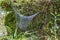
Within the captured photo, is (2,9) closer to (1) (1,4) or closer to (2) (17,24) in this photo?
(1) (1,4)

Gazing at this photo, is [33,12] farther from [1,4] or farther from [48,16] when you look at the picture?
[1,4]

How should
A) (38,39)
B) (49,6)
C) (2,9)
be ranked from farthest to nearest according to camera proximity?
(2,9) → (49,6) → (38,39)

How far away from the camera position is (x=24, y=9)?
2.11 metres

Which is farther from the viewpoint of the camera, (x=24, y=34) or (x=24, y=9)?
(x=24, y=9)

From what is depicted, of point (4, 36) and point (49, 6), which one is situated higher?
point (49, 6)

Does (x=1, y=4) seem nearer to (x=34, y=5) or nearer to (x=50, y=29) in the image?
(x=34, y=5)

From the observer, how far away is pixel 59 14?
6.79 feet

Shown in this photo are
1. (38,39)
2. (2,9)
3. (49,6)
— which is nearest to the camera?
(38,39)

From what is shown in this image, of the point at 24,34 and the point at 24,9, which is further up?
the point at 24,9

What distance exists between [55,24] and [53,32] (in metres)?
0.10

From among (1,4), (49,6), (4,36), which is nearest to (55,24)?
(49,6)

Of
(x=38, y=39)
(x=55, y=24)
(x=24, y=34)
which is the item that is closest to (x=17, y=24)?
(x=24, y=34)

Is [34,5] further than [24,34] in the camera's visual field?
Yes

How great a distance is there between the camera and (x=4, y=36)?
1.96 meters
